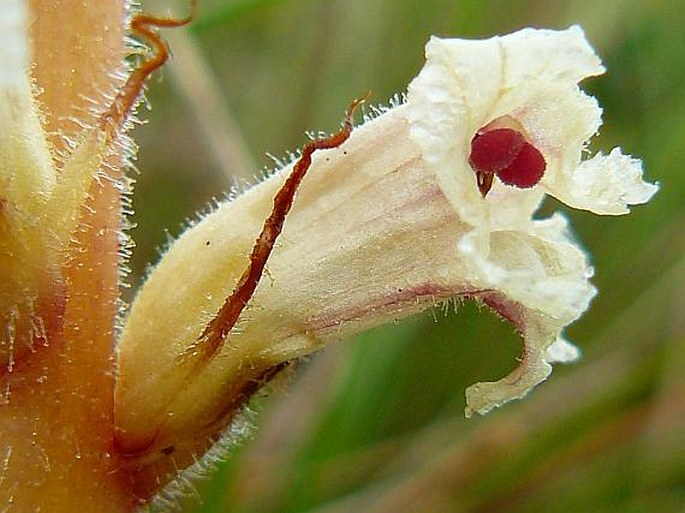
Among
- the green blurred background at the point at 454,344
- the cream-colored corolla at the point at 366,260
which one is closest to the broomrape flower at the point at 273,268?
the cream-colored corolla at the point at 366,260

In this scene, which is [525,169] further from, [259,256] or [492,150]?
[259,256]

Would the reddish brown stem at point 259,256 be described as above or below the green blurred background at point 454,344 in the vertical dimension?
below

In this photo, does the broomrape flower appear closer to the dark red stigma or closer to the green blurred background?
the dark red stigma

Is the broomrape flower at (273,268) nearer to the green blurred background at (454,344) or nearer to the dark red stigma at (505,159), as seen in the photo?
the dark red stigma at (505,159)

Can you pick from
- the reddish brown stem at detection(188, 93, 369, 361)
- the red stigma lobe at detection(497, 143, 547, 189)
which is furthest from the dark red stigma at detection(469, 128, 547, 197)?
the reddish brown stem at detection(188, 93, 369, 361)

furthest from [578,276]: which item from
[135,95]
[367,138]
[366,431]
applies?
[366,431]

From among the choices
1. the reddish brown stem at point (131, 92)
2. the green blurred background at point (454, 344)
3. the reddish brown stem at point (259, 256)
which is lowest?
the reddish brown stem at point (259, 256)

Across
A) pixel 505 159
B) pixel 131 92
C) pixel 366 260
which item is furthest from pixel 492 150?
pixel 131 92
